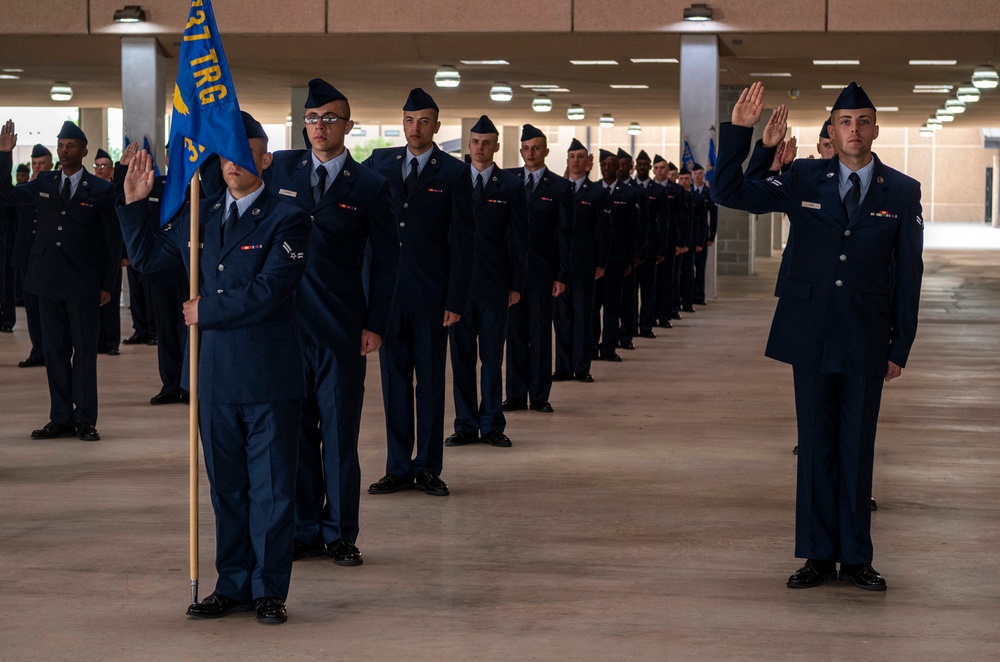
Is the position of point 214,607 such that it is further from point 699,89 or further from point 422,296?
point 699,89

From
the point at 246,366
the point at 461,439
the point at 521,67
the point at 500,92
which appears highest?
the point at 521,67

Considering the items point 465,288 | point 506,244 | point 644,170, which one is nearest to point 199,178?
point 465,288

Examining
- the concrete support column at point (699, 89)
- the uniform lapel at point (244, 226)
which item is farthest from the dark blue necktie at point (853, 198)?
the concrete support column at point (699, 89)

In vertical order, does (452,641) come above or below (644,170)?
below

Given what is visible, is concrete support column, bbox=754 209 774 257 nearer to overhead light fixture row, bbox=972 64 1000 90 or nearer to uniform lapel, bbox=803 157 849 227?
overhead light fixture row, bbox=972 64 1000 90

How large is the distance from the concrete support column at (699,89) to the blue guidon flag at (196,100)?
12979mm

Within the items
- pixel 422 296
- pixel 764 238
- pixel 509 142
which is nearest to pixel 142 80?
pixel 422 296

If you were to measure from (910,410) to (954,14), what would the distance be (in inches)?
305

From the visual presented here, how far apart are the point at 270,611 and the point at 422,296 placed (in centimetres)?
257

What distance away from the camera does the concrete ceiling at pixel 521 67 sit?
17578 mm

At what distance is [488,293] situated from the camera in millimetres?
8398

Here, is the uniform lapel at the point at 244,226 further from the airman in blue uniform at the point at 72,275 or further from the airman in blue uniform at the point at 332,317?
the airman in blue uniform at the point at 72,275

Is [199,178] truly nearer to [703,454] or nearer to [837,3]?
[703,454]

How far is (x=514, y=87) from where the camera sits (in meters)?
24.3
